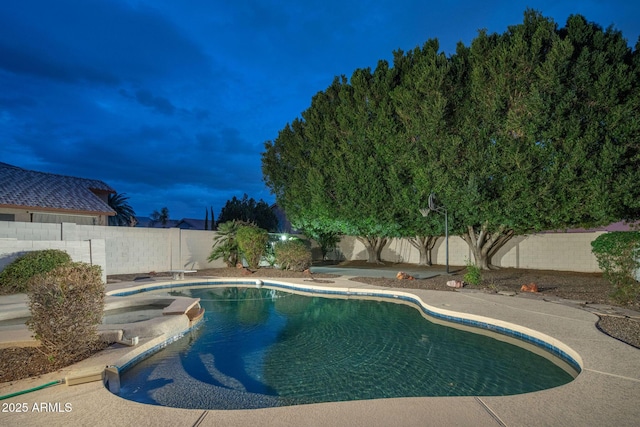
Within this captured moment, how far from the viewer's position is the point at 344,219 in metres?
17.7

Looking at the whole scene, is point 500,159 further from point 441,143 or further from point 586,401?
point 586,401

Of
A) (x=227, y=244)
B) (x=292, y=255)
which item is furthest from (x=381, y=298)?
(x=227, y=244)

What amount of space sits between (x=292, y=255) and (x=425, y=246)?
7929 millimetres

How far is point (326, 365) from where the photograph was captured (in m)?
5.07

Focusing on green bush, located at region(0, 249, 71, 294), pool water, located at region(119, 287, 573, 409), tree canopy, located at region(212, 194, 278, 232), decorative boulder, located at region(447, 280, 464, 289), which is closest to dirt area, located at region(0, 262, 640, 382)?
decorative boulder, located at region(447, 280, 464, 289)

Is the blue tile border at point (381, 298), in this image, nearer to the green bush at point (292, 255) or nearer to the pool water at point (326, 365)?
the pool water at point (326, 365)

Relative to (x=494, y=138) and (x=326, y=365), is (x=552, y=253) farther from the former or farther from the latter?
(x=326, y=365)

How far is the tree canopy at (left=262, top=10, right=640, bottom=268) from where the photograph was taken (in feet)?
35.8

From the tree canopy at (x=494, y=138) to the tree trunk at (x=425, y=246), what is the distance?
2062 millimetres

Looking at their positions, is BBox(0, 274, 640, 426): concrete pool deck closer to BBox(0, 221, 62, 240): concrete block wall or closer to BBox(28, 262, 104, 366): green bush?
BBox(28, 262, 104, 366): green bush

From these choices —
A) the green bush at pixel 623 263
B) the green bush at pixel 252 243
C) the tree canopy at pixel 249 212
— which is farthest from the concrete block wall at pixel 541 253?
the tree canopy at pixel 249 212

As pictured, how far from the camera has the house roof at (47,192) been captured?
17.7 meters

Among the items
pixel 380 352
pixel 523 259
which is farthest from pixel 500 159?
pixel 380 352

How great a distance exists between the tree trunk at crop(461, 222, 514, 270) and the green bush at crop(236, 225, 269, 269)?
28.0ft
